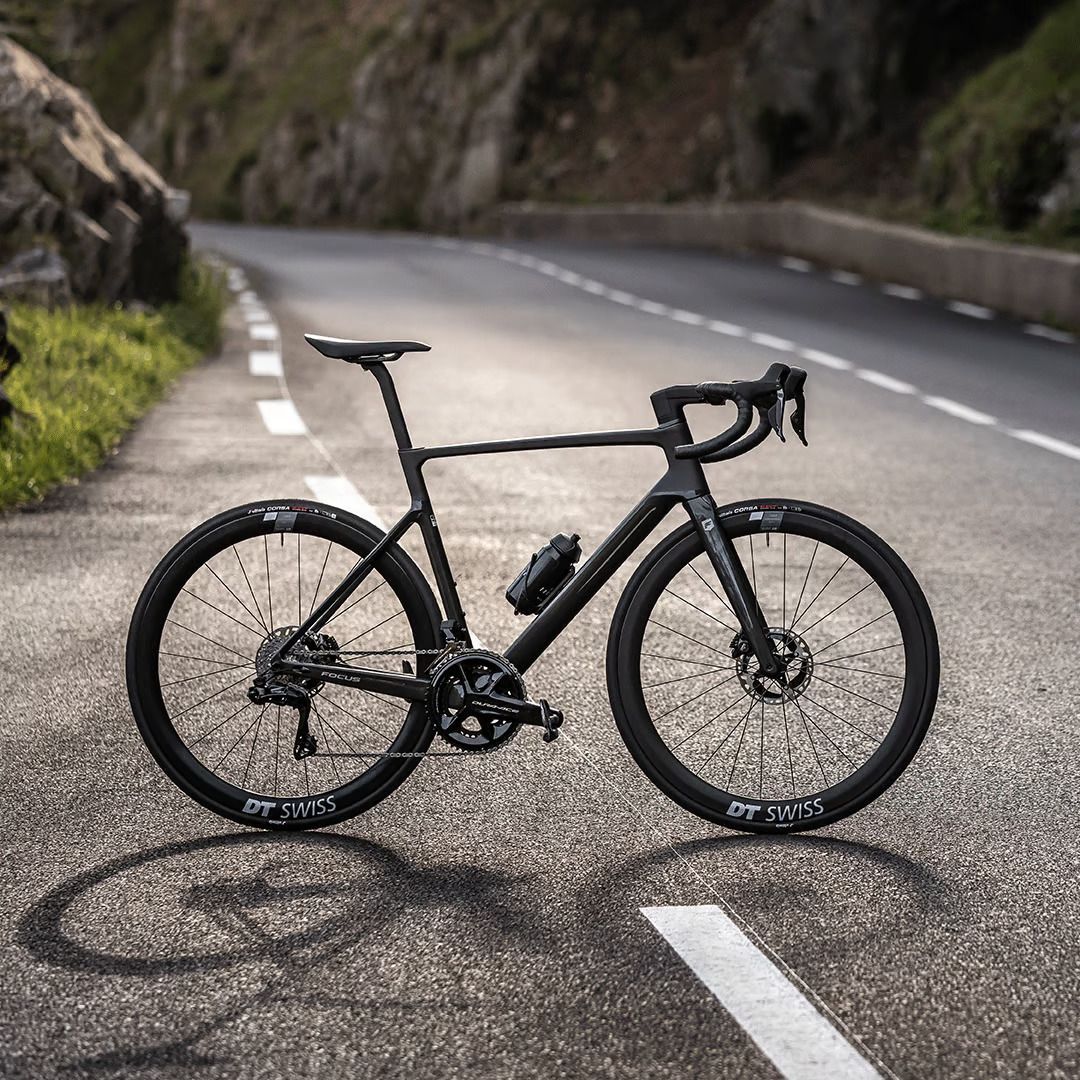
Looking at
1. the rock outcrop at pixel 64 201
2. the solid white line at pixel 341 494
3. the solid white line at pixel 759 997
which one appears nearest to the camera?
the solid white line at pixel 759 997

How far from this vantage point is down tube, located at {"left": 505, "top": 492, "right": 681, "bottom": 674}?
5.11 metres

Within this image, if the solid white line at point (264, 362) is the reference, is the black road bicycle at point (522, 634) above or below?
above

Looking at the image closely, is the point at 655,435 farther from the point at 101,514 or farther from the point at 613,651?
the point at 101,514

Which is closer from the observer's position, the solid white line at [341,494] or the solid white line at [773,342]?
the solid white line at [341,494]

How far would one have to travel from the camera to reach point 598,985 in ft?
13.4

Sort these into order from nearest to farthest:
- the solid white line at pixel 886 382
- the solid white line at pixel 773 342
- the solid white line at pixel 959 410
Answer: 1. the solid white line at pixel 959 410
2. the solid white line at pixel 886 382
3. the solid white line at pixel 773 342

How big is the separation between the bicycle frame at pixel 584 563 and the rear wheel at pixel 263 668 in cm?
5

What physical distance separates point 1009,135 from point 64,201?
14.3 metres

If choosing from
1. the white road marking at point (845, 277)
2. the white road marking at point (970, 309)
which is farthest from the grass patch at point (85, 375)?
the white road marking at point (845, 277)

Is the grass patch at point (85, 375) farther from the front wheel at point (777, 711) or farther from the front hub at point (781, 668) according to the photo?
the front hub at point (781, 668)

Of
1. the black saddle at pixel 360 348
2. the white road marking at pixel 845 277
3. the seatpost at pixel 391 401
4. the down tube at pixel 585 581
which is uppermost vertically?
the black saddle at pixel 360 348

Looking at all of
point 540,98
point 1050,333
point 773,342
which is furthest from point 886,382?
point 540,98

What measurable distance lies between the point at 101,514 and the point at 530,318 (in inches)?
455

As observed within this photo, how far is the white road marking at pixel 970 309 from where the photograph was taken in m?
21.5
